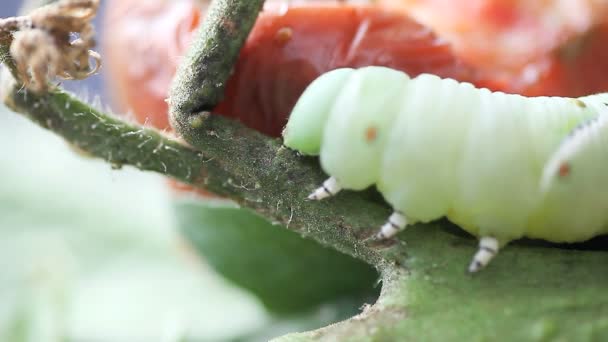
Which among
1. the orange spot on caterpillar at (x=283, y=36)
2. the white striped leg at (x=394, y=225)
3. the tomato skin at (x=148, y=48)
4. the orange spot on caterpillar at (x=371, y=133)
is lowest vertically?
the tomato skin at (x=148, y=48)

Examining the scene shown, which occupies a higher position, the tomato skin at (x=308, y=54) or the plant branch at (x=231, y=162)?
the tomato skin at (x=308, y=54)

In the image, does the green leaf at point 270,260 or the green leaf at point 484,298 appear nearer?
the green leaf at point 484,298

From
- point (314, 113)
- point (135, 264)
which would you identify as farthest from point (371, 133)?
point (135, 264)

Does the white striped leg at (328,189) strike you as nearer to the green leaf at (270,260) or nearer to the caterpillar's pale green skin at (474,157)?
the caterpillar's pale green skin at (474,157)

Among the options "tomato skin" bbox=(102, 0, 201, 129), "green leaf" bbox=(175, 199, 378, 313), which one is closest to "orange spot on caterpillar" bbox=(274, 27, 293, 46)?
"tomato skin" bbox=(102, 0, 201, 129)

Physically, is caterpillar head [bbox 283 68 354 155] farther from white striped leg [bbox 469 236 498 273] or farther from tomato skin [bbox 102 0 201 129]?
tomato skin [bbox 102 0 201 129]

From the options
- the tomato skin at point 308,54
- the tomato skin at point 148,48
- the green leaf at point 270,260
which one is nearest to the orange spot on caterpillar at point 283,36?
the tomato skin at point 308,54
